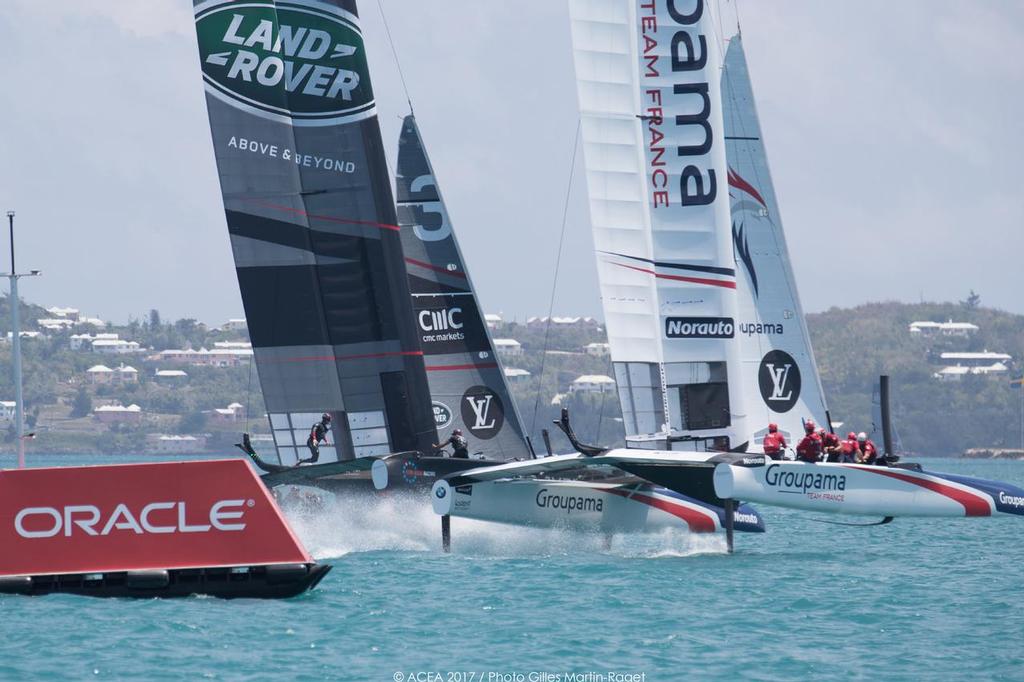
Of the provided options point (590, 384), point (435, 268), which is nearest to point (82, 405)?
point (590, 384)

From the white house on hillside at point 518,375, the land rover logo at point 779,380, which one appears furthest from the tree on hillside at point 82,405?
the land rover logo at point 779,380

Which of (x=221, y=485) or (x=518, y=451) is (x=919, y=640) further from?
(x=518, y=451)

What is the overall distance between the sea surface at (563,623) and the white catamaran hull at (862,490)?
0.74 metres

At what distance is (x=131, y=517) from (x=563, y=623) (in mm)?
3484

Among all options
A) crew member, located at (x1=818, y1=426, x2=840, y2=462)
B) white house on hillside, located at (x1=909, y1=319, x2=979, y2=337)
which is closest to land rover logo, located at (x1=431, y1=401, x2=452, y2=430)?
crew member, located at (x1=818, y1=426, x2=840, y2=462)

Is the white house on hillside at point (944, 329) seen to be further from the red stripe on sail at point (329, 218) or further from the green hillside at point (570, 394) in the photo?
the red stripe on sail at point (329, 218)

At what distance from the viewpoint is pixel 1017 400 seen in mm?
134375

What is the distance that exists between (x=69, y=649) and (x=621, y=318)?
9397 millimetres

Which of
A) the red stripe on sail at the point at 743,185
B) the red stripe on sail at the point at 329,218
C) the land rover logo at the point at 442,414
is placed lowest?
the land rover logo at the point at 442,414

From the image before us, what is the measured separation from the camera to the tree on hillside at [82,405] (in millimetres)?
137000

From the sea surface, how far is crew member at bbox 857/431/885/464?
1177mm

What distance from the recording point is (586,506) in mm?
18562

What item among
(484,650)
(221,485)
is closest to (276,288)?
(221,485)

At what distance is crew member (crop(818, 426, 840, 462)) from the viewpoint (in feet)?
57.7
